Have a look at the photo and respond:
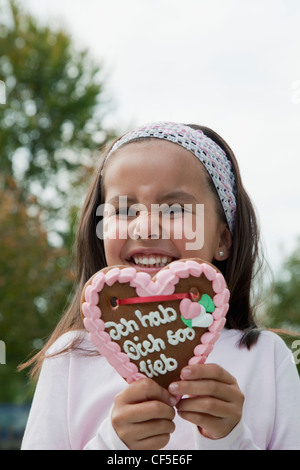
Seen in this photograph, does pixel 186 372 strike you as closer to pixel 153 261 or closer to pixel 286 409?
pixel 153 261

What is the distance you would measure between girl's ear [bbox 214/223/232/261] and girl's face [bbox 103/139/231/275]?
132mm

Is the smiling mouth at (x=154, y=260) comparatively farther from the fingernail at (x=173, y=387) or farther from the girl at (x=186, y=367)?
the fingernail at (x=173, y=387)

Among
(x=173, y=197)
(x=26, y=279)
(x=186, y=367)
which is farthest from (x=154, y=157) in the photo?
(x=26, y=279)

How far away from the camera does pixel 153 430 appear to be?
65.5 inches

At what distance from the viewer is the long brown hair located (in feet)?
8.18

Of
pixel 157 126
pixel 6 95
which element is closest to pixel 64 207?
pixel 6 95

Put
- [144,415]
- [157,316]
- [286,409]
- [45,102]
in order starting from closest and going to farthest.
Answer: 1. [144,415]
2. [157,316]
3. [286,409]
4. [45,102]

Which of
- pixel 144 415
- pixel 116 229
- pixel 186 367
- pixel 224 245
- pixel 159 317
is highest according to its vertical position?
pixel 116 229

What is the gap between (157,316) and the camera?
1.75 metres

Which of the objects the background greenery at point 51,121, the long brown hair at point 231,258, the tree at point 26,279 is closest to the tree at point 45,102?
the background greenery at point 51,121

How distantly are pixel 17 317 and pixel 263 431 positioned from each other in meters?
10.8

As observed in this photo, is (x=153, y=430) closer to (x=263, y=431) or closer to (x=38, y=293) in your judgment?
(x=263, y=431)

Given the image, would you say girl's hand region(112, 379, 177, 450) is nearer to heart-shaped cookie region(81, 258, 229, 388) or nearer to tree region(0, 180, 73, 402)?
heart-shaped cookie region(81, 258, 229, 388)

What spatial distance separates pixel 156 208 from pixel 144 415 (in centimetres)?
71
